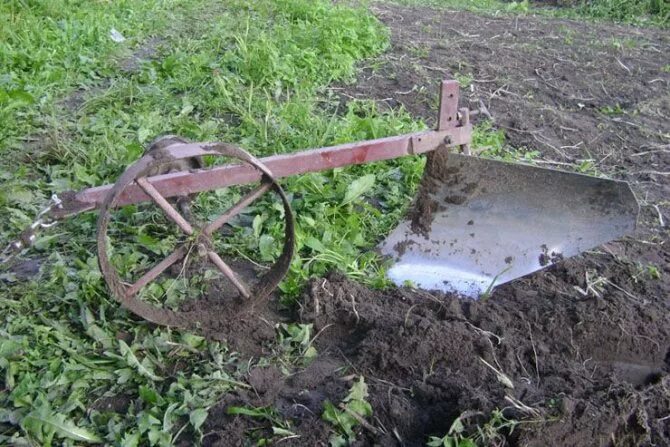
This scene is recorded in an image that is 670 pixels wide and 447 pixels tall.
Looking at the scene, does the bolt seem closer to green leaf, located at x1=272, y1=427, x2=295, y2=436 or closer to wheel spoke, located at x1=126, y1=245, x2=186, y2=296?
wheel spoke, located at x1=126, y1=245, x2=186, y2=296

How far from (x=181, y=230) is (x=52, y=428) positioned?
3.08ft

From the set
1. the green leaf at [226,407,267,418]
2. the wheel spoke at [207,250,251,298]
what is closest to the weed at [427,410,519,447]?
the green leaf at [226,407,267,418]

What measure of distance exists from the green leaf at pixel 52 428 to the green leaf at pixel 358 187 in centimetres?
192

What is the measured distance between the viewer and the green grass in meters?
2.62

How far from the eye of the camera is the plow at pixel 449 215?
2.90m

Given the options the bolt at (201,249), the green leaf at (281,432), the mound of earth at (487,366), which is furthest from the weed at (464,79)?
the green leaf at (281,432)

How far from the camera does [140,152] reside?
409 cm

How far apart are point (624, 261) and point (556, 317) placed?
746 mm

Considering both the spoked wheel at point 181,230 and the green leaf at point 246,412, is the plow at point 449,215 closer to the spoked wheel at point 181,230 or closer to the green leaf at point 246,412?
the spoked wheel at point 181,230

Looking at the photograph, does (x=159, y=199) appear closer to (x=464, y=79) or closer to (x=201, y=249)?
(x=201, y=249)

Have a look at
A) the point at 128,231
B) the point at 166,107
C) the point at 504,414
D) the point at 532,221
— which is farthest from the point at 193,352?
the point at 166,107

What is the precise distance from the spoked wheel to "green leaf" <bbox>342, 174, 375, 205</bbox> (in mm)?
980

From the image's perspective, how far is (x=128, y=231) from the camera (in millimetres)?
3564

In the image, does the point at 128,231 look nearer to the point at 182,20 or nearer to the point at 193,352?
the point at 193,352
